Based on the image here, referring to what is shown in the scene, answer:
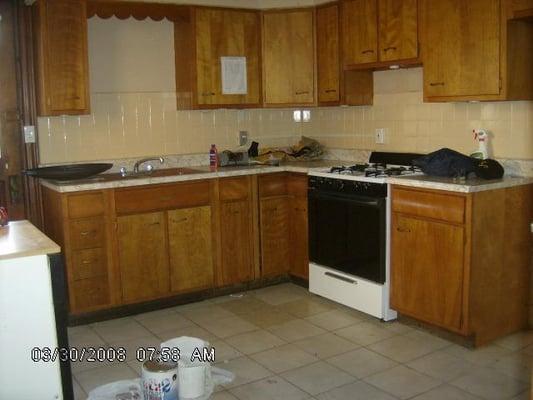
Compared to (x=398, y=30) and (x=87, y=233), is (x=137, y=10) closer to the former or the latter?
(x=87, y=233)

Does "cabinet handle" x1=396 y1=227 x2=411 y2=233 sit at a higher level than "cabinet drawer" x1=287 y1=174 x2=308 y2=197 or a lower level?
lower

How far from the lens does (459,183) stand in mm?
3307

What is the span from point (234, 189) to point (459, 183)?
1692 millimetres

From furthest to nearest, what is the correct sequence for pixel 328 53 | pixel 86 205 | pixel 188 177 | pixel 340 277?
pixel 328 53 < pixel 188 177 < pixel 340 277 < pixel 86 205

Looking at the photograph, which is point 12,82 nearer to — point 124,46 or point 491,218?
point 124,46

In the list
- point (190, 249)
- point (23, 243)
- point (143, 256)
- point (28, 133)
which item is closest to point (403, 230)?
point (190, 249)

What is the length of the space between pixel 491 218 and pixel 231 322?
1.72 m

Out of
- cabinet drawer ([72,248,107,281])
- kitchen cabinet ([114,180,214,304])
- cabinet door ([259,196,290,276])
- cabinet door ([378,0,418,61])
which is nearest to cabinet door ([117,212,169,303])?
kitchen cabinet ([114,180,214,304])

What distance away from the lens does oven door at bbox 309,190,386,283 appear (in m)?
3.76

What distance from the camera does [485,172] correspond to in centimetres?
346

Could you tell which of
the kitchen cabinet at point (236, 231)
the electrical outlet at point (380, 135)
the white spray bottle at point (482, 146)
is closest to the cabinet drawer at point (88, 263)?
the kitchen cabinet at point (236, 231)

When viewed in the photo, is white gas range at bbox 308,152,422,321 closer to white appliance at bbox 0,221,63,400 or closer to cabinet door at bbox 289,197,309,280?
cabinet door at bbox 289,197,309,280

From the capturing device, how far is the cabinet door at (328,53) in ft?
14.7

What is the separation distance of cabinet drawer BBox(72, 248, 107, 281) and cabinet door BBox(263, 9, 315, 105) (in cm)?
181
